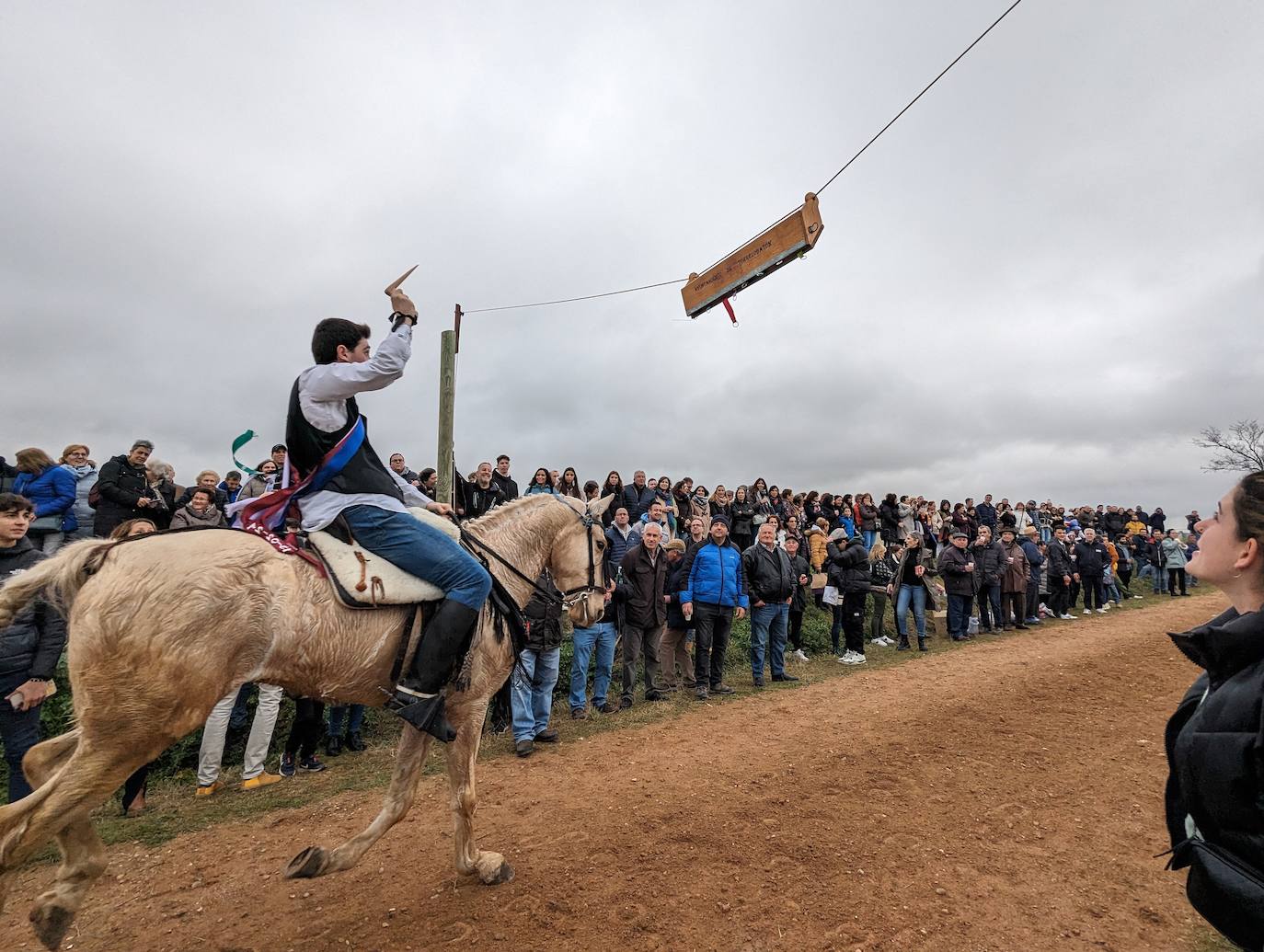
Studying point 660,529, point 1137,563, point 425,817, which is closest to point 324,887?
point 425,817

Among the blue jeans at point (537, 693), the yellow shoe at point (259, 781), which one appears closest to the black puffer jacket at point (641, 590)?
the blue jeans at point (537, 693)

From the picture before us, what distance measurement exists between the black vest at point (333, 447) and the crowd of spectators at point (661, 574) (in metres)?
1.70

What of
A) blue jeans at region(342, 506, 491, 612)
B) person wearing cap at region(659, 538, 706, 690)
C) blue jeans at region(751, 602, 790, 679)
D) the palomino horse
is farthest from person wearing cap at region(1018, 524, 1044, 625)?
the palomino horse

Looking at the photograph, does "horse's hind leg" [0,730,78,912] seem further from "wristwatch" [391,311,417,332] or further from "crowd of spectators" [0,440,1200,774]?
"wristwatch" [391,311,417,332]

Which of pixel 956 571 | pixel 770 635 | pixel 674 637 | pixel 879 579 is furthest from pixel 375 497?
pixel 956 571

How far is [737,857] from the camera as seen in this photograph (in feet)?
15.0

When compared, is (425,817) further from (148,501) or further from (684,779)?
(148,501)

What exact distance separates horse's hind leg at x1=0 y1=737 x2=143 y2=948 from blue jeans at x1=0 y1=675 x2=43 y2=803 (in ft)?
7.10

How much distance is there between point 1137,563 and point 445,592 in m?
33.1

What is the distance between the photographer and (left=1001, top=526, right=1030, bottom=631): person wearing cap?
1620cm

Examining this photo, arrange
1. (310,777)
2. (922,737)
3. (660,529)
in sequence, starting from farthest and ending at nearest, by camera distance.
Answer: (660,529)
(922,737)
(310,777)

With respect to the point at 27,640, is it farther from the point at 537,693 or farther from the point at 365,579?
the point at 537,693

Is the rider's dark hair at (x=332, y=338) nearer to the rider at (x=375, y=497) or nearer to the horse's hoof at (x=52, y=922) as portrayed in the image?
the rider at (x=375, y=497)

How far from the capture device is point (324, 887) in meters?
4.43
